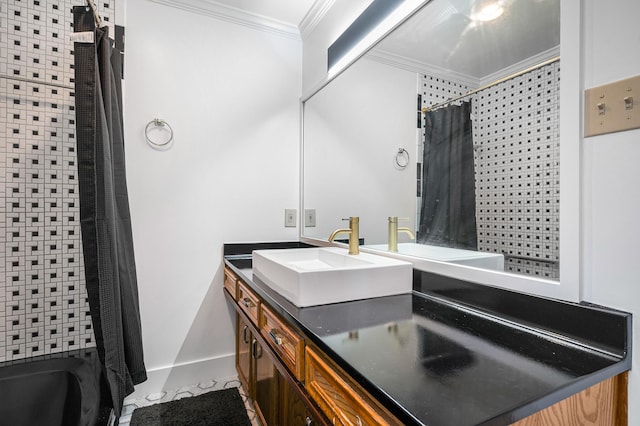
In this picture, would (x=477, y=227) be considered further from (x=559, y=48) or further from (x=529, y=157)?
(x=559, y=48)

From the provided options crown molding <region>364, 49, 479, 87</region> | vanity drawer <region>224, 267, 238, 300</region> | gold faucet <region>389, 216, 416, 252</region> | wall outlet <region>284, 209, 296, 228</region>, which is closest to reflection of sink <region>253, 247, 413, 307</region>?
gold faucet <region>389, 216, 416, 252</region>

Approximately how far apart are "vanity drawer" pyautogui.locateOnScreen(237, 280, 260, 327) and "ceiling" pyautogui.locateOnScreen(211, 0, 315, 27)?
1685mm

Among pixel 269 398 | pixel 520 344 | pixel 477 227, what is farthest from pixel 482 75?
pixel 269 398

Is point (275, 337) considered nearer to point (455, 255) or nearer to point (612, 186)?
point (455, 255)

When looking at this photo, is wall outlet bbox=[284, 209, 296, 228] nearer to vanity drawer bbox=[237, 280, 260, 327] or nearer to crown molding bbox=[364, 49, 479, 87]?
vanity drawer bbox=[237, 280, 260, 327]

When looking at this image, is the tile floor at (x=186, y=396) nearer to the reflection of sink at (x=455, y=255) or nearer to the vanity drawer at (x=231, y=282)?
the vanity drawer at (x=231, y=282)

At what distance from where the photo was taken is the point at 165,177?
1934 millimetres

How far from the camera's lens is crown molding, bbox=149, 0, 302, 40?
1.96 meters

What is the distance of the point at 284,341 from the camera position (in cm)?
106

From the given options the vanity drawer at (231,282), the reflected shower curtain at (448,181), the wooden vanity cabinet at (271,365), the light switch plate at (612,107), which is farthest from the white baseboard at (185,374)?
the light switch plate at (612,107)

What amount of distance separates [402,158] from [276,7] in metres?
1.33

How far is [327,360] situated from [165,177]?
1.59 metres

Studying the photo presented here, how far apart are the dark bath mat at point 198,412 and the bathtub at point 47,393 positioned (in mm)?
423

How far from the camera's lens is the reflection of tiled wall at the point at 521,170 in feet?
2.82
